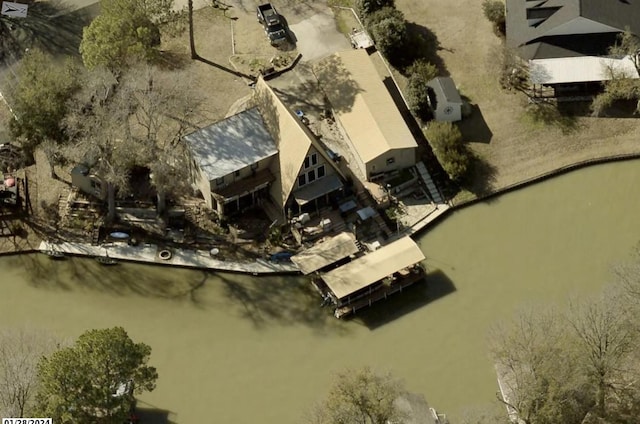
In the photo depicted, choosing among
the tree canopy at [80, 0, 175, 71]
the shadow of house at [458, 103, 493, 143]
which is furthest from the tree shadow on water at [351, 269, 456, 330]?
the tree canopy at [80, 0, 175, 71]

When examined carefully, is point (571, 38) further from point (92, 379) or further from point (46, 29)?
point (92, 379)

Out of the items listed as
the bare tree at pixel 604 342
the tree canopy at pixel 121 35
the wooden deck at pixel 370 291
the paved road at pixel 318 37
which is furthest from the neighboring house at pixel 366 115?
the bare tree at pixel 604 342

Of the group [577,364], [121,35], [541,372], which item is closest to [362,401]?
[541,372]

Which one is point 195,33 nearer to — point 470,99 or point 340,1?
point 340,1

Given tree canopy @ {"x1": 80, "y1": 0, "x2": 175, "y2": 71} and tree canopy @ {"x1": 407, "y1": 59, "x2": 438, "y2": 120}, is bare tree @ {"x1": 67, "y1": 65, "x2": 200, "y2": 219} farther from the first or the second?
tree canopy @ {"x1": 407, "y1": 59, "x2": 438, "y2": 120}

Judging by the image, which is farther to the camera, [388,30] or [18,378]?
[388,30]

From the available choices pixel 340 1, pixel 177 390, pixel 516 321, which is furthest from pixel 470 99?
pixel 177 390

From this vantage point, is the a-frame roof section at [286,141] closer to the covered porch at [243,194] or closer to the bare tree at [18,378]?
the covered porch at [243,194]
